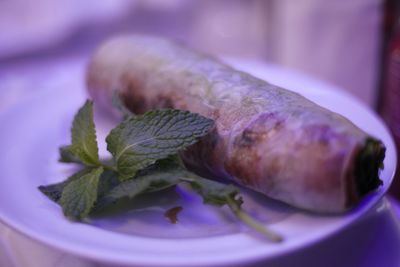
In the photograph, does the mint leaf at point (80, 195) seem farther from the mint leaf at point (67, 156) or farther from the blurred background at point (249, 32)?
the blurred background at point (249, 32)

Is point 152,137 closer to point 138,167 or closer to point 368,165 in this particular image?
point 138,167

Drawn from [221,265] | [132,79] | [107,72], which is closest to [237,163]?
[221,265]

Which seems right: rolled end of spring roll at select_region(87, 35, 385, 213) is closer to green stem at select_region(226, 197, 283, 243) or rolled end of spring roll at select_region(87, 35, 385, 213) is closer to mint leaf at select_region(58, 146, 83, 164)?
green stem at select_region(226, 197, 283, 243)

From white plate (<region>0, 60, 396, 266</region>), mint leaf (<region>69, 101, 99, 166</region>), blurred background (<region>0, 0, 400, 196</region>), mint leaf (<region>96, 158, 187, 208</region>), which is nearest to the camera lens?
white plate (<region>0, 60, 396, 266</region>)

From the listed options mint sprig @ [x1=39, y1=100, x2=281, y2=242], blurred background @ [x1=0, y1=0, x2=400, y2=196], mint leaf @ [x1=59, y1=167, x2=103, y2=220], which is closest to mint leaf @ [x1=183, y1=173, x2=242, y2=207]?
mint sprig @ [x1=39, y1=100, x2=281, y2=242]

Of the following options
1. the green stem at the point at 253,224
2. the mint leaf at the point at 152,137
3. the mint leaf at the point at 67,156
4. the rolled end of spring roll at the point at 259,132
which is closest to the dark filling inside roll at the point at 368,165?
the rolled end of spring roll at the point at 259,132

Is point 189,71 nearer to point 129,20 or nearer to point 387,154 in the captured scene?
point 387,154

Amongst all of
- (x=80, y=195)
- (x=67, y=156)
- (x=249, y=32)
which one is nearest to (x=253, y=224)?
(x=80, y=195)
